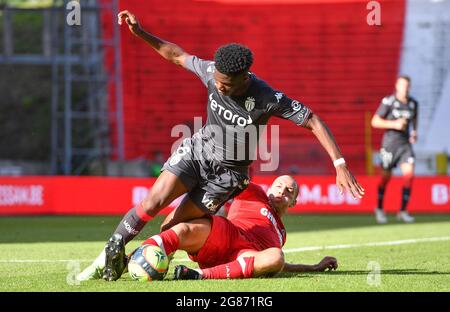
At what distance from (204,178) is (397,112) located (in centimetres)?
1016

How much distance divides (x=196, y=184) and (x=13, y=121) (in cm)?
2578

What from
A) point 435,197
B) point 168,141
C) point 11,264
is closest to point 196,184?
point 11,264

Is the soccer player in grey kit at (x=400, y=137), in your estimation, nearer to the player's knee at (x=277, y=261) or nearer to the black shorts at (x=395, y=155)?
the black shorts at (x=395, y=155)

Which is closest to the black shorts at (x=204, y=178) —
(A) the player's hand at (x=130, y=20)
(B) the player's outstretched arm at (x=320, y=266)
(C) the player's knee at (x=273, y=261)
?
(C) the player's knee at (x=273, y=261)

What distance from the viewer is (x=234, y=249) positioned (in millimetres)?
8000

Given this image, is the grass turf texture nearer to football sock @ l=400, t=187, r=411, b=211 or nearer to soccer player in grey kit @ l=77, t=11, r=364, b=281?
football sock @ l=400, t=187, r=411, b=211

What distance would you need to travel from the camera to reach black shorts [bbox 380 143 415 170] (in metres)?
17.3

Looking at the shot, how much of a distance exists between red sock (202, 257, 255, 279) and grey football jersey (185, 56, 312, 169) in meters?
0.86

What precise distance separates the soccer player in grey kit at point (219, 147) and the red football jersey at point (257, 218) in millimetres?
421

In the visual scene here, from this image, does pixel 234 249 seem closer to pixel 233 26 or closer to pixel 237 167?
pixel 237 167

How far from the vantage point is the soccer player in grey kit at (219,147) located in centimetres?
760

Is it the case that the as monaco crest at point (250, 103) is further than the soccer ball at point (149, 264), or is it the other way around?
the as monaco crest at point (250, 103)

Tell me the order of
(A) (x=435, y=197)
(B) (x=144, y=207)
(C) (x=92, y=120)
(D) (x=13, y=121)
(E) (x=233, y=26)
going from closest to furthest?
(B) (x=144, y=207)
(A) (x=435, y=197)
(C) (x=92, y=120)
(E) (x=233, y=26)
(D) (x=13, y=121)

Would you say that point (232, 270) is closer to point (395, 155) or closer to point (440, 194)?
point (395, 155)
